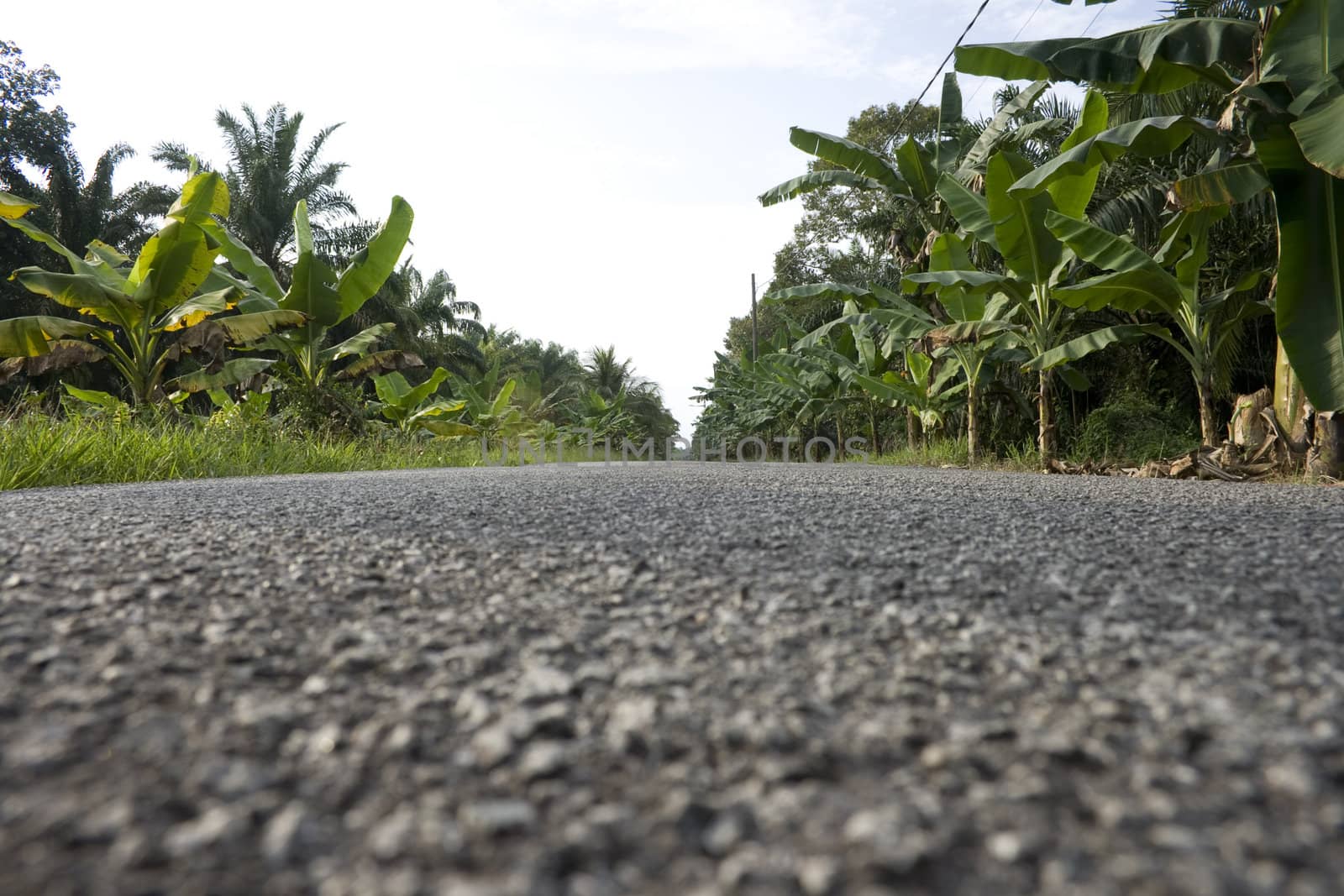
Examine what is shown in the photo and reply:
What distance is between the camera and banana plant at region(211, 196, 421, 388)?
8.09 meters

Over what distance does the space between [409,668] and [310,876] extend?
0.51 metres

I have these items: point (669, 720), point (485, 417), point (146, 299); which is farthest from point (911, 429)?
point (669, 720)

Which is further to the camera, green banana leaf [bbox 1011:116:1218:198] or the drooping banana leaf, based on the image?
the drooping banana leaf

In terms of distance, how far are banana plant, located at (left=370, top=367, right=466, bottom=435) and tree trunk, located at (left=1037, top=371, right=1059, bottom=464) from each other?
24.8 ft

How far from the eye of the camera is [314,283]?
8.09m

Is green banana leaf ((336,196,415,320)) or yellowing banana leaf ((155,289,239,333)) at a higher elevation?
green banana leaf ((336,196,415,320))

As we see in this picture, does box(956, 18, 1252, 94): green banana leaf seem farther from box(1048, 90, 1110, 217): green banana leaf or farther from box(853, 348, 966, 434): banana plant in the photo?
box(853, 348, 966, 434): banana plant

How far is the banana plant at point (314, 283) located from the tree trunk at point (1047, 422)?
21.8 ft

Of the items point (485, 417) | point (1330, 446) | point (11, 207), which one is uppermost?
point (11, 207)

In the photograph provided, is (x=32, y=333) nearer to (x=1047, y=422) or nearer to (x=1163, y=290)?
(x=1047, y=422)

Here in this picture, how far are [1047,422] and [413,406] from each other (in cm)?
858

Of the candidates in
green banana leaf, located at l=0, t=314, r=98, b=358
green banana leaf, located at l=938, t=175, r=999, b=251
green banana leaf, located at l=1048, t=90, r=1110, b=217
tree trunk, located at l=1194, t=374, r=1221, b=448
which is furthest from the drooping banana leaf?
tree trunk, located at l=1194, t=374, r=1221, b=448

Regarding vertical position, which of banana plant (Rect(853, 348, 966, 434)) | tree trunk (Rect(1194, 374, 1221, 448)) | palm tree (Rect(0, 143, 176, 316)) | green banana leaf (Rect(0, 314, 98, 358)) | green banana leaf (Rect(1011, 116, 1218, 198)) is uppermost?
palm tree (Rect(0, 143, 176, 316))

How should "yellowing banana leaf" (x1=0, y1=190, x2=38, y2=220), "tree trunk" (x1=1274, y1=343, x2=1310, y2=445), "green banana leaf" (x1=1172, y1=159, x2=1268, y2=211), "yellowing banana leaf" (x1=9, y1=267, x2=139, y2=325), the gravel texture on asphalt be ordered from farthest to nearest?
"yellowing banana leaf" (x1=9, y1=267, x2=139, y2=325), "yellowing banana leaf" (x1=0, y1=190, x2=38, y2=220), "tree trunk" (x1=1274, y1=343, x2=1310, y2=445), "green banana leaf" (x1=1172, y1=159, x2=1268, y2=211), the gravel texture on asphalt
